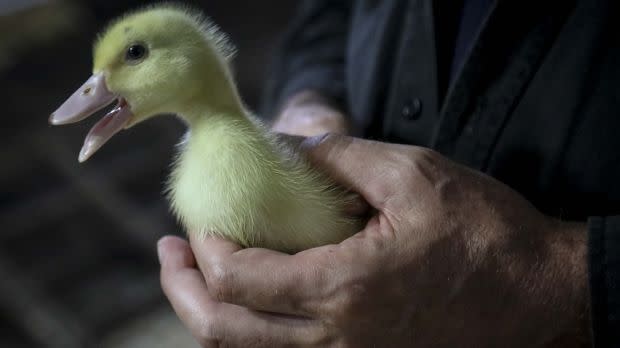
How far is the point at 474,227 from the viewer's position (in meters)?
0.61

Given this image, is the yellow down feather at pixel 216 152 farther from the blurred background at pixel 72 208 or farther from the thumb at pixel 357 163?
the blurred background at pixel 72 208

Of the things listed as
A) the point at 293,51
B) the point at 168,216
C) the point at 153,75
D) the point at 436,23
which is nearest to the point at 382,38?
the point at 436,23

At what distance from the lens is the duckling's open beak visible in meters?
0.65

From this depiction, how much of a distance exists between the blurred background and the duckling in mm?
1053

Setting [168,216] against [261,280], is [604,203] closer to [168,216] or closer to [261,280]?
[261,280]

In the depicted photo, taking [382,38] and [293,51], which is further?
[293,51]

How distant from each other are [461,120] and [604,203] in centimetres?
18

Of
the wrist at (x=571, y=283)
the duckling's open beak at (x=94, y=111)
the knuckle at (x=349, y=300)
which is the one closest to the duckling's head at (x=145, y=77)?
the duckling's open beak at (x=94, y=111)

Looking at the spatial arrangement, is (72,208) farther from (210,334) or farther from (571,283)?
(571,283)

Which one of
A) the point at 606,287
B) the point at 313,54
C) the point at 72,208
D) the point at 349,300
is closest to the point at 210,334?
the point at 349,300

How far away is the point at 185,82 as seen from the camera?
66 centimetres

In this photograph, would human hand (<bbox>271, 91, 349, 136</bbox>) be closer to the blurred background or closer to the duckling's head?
the duckling's head

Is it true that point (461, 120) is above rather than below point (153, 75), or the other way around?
below

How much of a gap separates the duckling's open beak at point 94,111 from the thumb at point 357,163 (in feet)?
0.66
